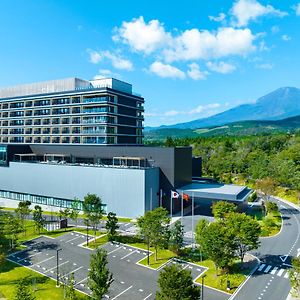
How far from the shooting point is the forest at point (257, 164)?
273 ft

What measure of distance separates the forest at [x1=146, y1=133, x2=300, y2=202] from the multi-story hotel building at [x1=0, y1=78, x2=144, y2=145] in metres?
36.1

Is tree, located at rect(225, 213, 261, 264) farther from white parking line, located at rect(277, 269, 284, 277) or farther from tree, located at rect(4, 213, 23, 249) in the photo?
tree, located at rect(4, 213, 23, 249)

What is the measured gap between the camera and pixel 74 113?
269 ft

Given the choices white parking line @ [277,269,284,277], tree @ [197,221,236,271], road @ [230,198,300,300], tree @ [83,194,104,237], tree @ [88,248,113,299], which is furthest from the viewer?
tree @ [83,194,104,237]

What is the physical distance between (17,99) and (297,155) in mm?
93057

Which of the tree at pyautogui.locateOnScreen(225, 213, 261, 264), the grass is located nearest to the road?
the tree at pyautogui.locateOnScreen(225, 213, 261, 264)

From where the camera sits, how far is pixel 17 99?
307 feet

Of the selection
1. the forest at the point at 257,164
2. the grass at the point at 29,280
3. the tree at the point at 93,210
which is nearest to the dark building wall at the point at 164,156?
the tree at the point at 93,210

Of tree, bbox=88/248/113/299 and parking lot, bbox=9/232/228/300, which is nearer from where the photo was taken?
tree, bbox=88/248/113/299

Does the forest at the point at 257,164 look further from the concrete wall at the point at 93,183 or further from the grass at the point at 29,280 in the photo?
the grass at the point at 29,280

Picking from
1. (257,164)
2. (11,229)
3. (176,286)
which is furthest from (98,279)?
(257,164)

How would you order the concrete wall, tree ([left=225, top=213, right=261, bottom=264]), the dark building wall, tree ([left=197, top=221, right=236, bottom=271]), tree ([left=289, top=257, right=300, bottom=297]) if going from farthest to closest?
the dark building wall < the concrete wall < tree ([left=225, top=213, right=261, bottom=264]) < tree ([left=197, top=221, right=236, bottom=271]) < tree ([left=289, top=257, right=300, bottom=297])

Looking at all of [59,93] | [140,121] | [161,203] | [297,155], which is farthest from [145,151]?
[297,155]

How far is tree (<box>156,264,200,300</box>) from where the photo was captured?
2295 centimetres
